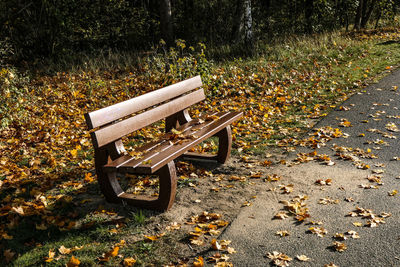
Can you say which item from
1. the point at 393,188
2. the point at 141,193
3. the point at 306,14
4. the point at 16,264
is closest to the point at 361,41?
the point at 306,14

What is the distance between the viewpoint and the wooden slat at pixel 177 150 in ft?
10.1

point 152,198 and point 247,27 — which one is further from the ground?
point 247,27

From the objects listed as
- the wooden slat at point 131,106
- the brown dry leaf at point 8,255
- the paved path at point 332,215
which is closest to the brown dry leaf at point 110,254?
the brown dry leaf at point 8,255

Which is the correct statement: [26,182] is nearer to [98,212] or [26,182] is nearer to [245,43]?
[98,212]

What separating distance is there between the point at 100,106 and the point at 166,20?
5.01 metres

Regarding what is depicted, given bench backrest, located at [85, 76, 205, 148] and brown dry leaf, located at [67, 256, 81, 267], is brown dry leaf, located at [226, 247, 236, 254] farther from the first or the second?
bench backrest, located at [85, 76, 205, 148]

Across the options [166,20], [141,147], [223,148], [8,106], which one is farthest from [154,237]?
[166,20]

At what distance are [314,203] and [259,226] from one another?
0.69 metres

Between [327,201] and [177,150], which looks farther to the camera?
[327,201]

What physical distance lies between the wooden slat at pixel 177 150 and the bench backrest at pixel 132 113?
0.33 m

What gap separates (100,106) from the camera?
288 inches

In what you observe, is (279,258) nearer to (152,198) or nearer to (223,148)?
(152,198)

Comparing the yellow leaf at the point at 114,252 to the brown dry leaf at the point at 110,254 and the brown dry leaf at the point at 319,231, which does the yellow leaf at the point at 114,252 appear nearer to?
the brown dry leaf at the point at 110,254

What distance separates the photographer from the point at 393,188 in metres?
3.75
